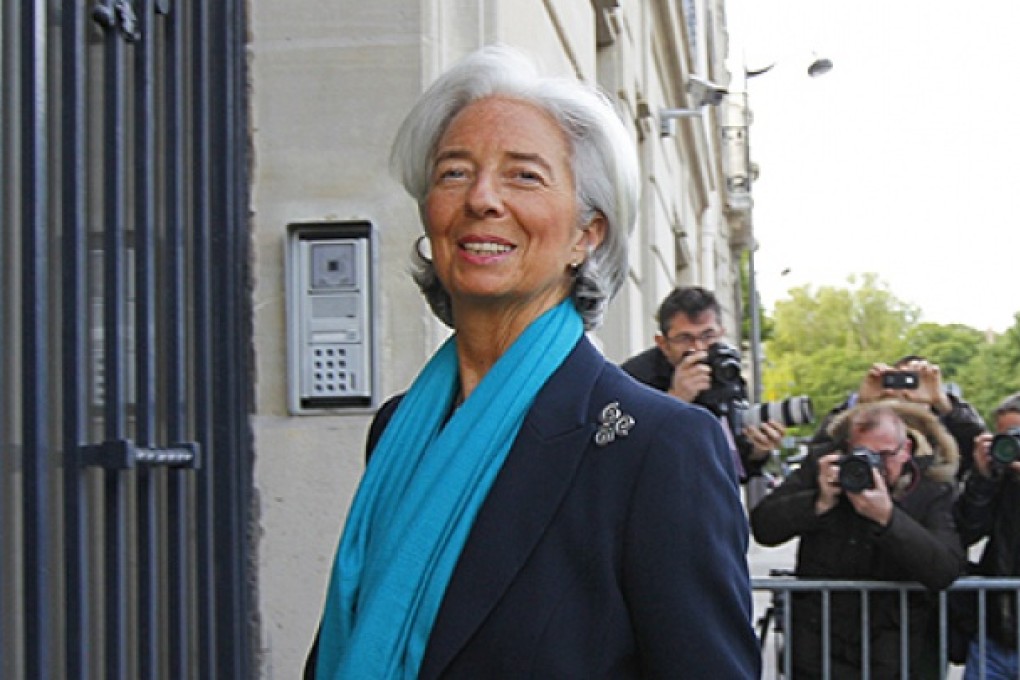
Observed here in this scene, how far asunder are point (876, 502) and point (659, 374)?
946 millimetres

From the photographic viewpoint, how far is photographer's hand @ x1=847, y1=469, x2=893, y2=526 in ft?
15.3

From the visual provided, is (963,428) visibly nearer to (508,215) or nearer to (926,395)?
(926,395)

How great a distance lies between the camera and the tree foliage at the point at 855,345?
60.8 m

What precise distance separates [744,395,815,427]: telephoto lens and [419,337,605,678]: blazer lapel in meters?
3.19

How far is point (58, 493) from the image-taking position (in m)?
2.82

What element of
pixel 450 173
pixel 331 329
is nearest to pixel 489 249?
pixel 450 173

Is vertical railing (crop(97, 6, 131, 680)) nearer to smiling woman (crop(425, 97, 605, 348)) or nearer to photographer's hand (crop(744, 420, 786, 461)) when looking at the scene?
smiling woman (crop(425, 97, 605, 348))

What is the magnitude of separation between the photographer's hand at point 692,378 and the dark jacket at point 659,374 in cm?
15

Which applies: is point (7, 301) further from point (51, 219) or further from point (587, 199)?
point (587, 199)

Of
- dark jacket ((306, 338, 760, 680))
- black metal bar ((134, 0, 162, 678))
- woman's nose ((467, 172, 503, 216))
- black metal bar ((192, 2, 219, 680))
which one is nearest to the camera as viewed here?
dark jacket ((306, 338, 760, 680))

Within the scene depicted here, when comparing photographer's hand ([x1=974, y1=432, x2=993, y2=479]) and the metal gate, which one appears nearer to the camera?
the metal gate

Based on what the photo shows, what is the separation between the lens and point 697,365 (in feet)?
16.5

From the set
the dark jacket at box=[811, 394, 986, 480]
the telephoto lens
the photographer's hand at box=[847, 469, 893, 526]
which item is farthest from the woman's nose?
the dark jacket at box=[811, 394, 986, 480]

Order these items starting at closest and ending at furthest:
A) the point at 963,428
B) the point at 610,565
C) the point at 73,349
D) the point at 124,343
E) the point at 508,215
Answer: the point at 610,565 → the point at 508,215 → the point at 73,349 → the point at 124,343 → the point at 963,428
